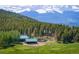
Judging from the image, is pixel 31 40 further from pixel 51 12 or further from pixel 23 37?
pixel 51 12

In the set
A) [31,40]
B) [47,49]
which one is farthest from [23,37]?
[47,49]

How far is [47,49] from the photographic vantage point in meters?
5.71

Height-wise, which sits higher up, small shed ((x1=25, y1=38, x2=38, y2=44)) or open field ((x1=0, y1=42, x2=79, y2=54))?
small shed ((x1=25, y1=38, x2=38, y2=44))

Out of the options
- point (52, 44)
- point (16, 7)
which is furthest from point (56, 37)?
point (16, 7)

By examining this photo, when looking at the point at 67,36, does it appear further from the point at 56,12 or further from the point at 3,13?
the point at 3,13

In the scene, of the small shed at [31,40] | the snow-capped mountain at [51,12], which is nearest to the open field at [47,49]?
the small shed at [31,40]

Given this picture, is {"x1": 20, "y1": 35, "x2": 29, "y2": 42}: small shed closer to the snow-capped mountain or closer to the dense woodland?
the dense woodland

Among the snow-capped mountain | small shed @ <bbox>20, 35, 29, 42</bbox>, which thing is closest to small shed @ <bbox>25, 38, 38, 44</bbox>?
small shed @ <bbox>20, 35, 29, 42</bbox>

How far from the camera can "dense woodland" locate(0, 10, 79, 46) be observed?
18.8ft

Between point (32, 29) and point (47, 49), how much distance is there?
0.71ft

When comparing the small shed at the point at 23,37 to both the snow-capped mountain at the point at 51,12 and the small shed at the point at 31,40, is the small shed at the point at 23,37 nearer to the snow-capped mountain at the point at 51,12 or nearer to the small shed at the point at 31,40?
the small shed at the point at 31,40

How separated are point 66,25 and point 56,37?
5.3 inches

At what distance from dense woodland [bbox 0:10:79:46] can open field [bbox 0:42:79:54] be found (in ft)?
0.17
